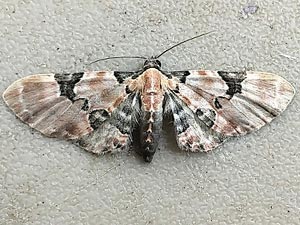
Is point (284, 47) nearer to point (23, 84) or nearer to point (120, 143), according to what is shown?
point (120, 143)

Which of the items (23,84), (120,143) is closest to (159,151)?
(120,143)

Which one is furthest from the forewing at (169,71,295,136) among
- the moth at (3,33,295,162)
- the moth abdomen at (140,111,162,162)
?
the moth abdomen at (140,111,162,162)

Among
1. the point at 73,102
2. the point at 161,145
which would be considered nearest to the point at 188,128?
the point at 161,145

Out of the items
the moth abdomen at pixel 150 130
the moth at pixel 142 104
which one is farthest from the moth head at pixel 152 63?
the moth abdomen at pixel 150 130

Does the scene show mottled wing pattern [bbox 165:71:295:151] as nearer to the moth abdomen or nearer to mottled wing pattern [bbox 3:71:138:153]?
the moth abdomen

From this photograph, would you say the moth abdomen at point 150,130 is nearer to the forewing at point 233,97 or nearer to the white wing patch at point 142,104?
the white wing patch at point 142,104

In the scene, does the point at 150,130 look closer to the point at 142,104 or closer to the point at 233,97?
the point at 142,104
